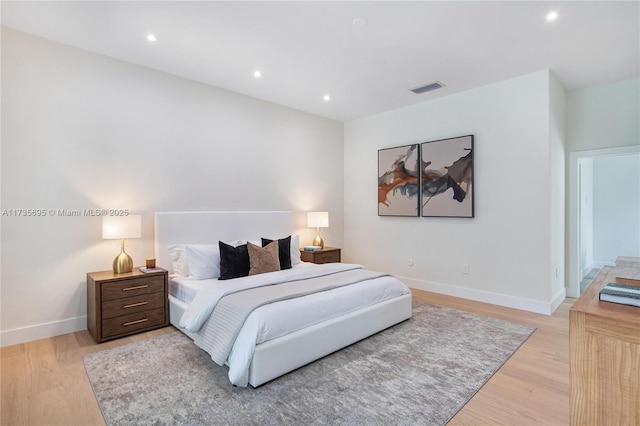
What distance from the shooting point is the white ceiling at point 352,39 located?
2602 mm

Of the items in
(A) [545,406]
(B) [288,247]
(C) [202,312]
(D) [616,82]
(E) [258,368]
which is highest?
(D) [616,82]

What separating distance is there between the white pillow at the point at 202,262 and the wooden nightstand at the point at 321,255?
5.20 feet

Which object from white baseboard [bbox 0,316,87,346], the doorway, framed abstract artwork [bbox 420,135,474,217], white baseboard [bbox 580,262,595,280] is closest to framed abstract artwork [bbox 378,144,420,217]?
framed abstract artwork [bbox 420,135,474,217]

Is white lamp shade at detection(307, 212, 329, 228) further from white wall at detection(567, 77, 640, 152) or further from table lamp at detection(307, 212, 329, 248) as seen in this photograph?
white wall at detection(567, 77, 640, 152)

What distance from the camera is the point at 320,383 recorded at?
230cm

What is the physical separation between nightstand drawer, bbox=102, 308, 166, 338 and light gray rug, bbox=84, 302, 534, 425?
0.87 ft

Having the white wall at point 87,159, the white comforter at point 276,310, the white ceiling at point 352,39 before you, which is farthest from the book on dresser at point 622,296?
the white wall at point 87,159

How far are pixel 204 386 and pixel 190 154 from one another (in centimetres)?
281

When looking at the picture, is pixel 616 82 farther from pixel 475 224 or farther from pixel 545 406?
pixel 545 406

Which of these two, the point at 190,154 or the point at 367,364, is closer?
the point at 367,364

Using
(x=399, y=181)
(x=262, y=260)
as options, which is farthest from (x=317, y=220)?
(x=262, y=260)

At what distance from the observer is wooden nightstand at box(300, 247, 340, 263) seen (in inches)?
193

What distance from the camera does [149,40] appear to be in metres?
3.11

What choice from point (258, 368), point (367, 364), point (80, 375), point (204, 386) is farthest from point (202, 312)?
point (367, 364)
